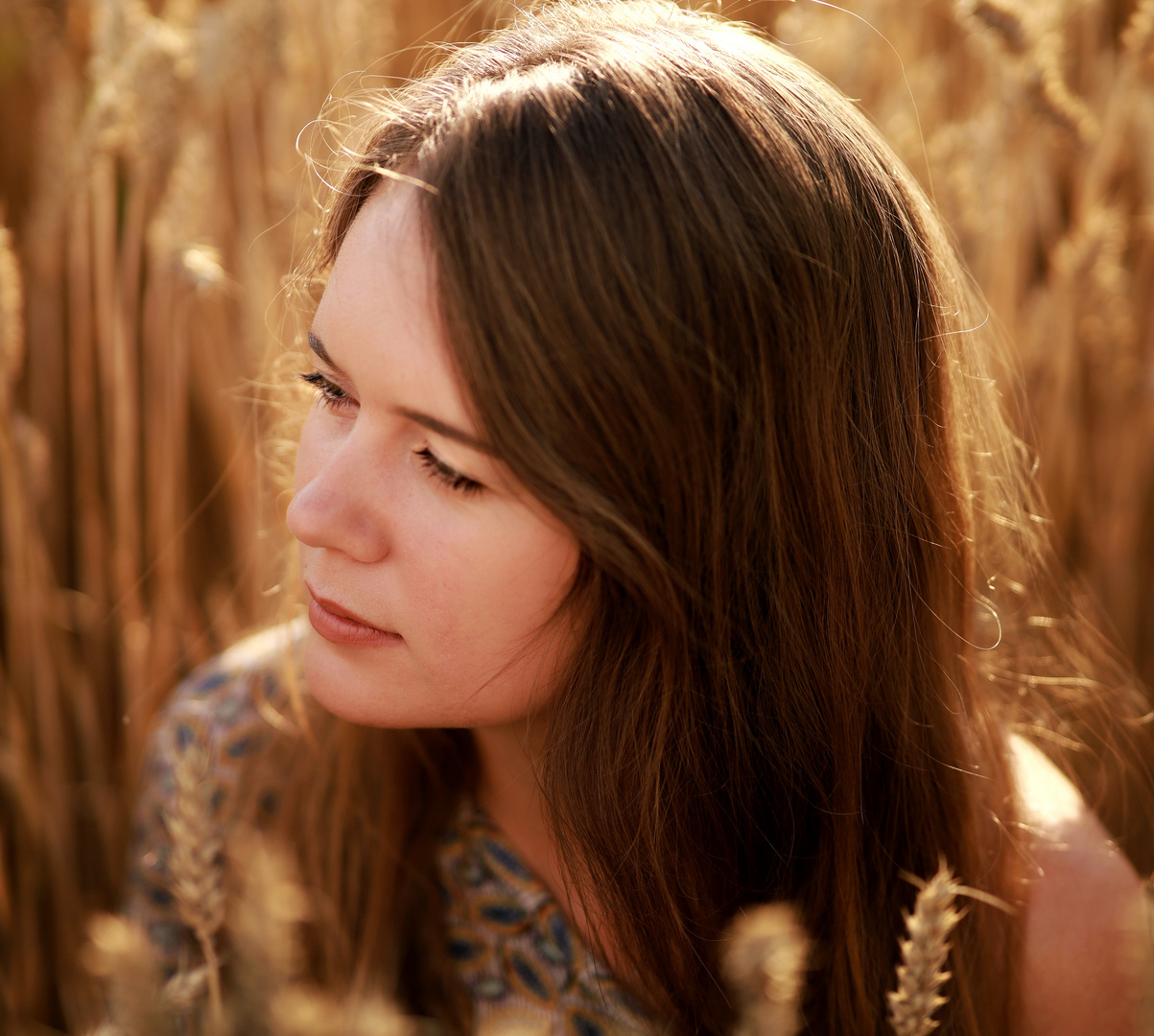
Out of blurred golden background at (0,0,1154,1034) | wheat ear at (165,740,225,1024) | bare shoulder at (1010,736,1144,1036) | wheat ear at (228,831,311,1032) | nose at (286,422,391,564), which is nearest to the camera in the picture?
wheat ear at (228,831,311,1032)

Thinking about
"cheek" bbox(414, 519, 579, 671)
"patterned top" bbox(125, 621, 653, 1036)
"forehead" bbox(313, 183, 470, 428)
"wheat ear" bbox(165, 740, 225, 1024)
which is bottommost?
"patterned top" bbox(125, 621, 653, 1036)

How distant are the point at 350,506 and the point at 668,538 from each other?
0.73 ft

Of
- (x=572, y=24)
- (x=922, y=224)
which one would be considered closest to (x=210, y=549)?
(x=572, y=24)

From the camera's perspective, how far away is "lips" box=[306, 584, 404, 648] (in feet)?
2.44

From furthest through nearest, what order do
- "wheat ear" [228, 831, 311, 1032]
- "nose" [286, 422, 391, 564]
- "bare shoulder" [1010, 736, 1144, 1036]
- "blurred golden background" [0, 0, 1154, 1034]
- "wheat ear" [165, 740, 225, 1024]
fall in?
"blurred golden background" [0, 0, 1154, 1034] → "bare shoulder" [1010, 736, 1144, 1036] → "nose" [286, 422, 391, 564] → "wheat ear" [165, 740, 225, 1024] → "wheat ear" [228, 831, 311, 1032]

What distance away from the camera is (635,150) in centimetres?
66

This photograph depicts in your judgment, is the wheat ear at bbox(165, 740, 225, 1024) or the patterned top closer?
the wheat ear at bbox(165, 740, 225, 1024)

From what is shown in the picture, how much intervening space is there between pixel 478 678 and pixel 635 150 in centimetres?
38

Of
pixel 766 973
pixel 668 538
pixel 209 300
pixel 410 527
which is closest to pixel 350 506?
pixel 410 527

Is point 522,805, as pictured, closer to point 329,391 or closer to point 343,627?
point 343,627

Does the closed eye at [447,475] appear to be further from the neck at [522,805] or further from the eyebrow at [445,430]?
the neck at [522,805]

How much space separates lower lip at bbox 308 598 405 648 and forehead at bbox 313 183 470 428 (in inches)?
6.6

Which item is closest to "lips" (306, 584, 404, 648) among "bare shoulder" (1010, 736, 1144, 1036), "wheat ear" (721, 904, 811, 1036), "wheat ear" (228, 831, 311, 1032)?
"wheat ear" (228, 831, 311, 1032)

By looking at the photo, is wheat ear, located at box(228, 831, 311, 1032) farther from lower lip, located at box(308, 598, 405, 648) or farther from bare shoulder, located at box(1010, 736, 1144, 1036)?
bare shoulder, located at box(1010, 736, 1144, 1036)
